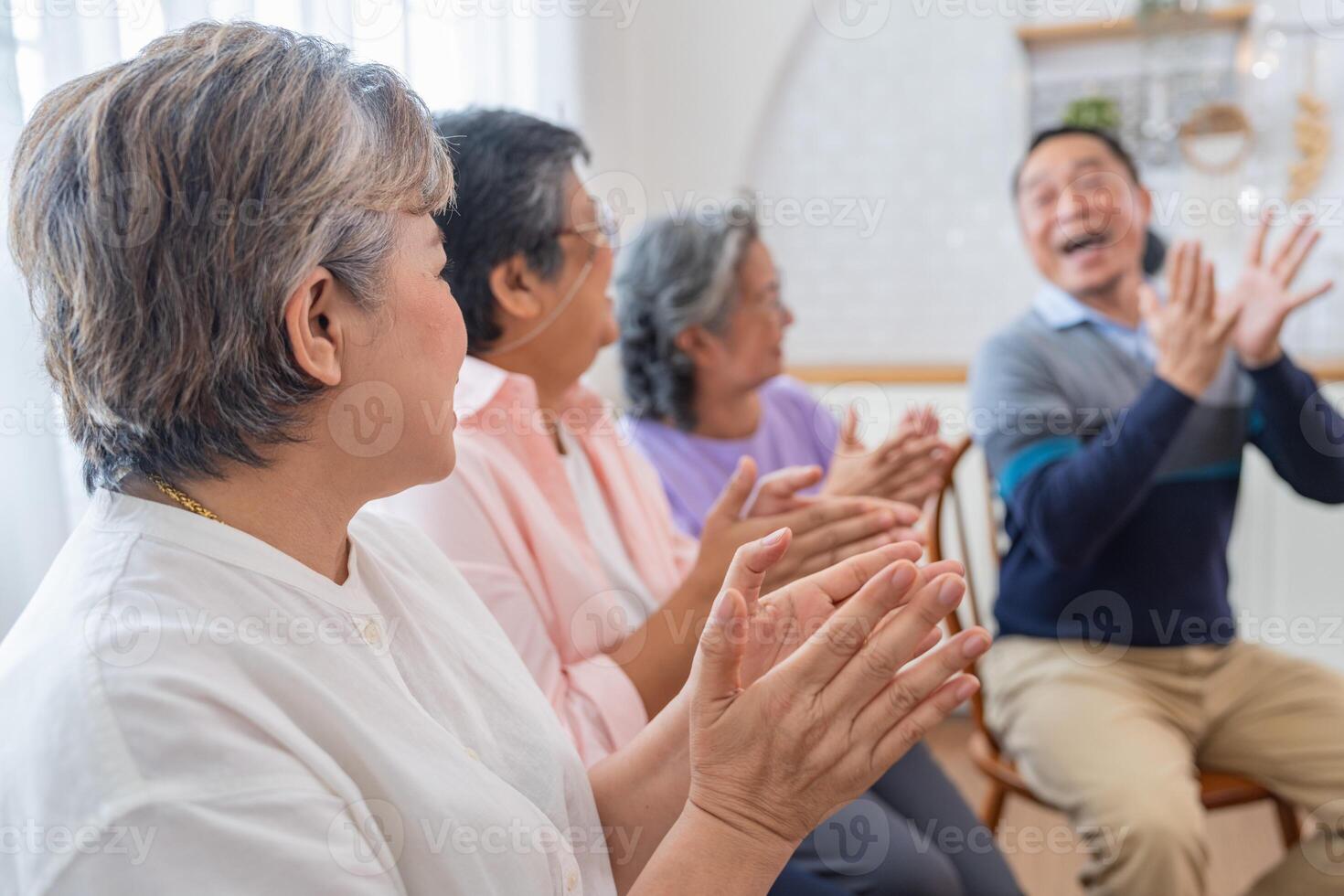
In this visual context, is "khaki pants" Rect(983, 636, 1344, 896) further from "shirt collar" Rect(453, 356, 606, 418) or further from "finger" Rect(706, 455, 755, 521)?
"shirt collar" Rect(453, 356, 606, 418)

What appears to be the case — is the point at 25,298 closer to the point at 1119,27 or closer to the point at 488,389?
the point at 488,389

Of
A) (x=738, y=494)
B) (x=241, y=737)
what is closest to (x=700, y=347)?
(x=738, y=494)

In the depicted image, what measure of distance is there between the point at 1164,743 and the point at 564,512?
86cm

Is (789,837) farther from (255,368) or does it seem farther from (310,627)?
(255,368)

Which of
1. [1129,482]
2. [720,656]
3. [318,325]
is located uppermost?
[318,325]

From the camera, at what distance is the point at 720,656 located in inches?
27.6

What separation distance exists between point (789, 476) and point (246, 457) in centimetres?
62

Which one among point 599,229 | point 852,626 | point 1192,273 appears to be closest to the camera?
point 852,626

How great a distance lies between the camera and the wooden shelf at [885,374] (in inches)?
107

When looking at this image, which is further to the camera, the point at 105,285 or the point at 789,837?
the point at 789,837

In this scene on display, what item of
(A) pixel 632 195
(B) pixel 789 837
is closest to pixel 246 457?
(B) pixel 789 837

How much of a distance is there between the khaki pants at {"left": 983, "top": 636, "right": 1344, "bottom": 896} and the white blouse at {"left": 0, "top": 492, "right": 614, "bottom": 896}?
0.81m

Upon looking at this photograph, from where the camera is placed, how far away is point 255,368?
0.66 meters

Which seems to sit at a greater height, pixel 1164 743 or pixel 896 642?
pixel 896 642
